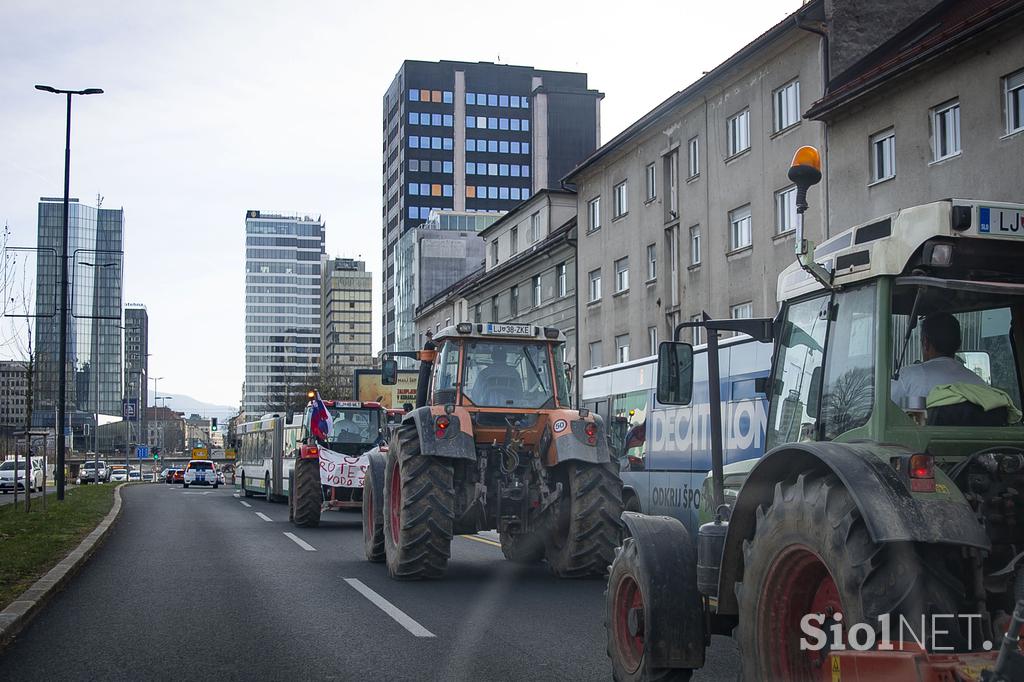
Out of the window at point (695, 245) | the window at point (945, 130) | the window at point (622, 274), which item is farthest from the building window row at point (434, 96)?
the window at point (945, 130)

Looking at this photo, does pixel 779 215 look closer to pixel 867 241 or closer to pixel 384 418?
pixel 384 418

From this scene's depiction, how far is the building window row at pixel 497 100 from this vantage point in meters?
130

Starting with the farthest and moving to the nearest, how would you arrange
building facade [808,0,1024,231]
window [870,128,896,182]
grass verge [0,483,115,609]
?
window [870,128,896,182]
building facade [808,0,1024,231]
grass verge [0,483,115,609]

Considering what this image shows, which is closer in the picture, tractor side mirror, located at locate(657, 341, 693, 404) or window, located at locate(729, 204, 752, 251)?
A: tractor side mirror, located at locate(657, 341, 693, 404)

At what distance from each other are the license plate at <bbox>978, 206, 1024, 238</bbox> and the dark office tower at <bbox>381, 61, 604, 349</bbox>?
11944 cm

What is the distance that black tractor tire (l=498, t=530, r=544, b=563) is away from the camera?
14000mm

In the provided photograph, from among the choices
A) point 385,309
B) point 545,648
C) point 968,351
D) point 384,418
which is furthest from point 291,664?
point 385,309

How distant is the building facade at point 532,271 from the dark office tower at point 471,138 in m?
65.7

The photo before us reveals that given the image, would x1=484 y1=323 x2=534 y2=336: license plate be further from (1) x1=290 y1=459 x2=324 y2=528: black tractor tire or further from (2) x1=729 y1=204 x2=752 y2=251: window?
(2) x1=729 y1=204 x2=752 y2=251: window

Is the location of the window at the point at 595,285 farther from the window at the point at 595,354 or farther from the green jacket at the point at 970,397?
the green jacket at the point at 970,397

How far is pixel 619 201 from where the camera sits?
1572 inches

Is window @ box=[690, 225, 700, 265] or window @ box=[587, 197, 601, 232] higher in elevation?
window @ box=[587, 197, 601, 232]

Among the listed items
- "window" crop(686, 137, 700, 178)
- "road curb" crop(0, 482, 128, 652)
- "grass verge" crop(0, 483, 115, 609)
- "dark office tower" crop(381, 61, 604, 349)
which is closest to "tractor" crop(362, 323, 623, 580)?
"road curb" crop(0, 482, 128, 652)

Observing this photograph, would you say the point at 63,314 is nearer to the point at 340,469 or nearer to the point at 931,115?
the point at 340,469
